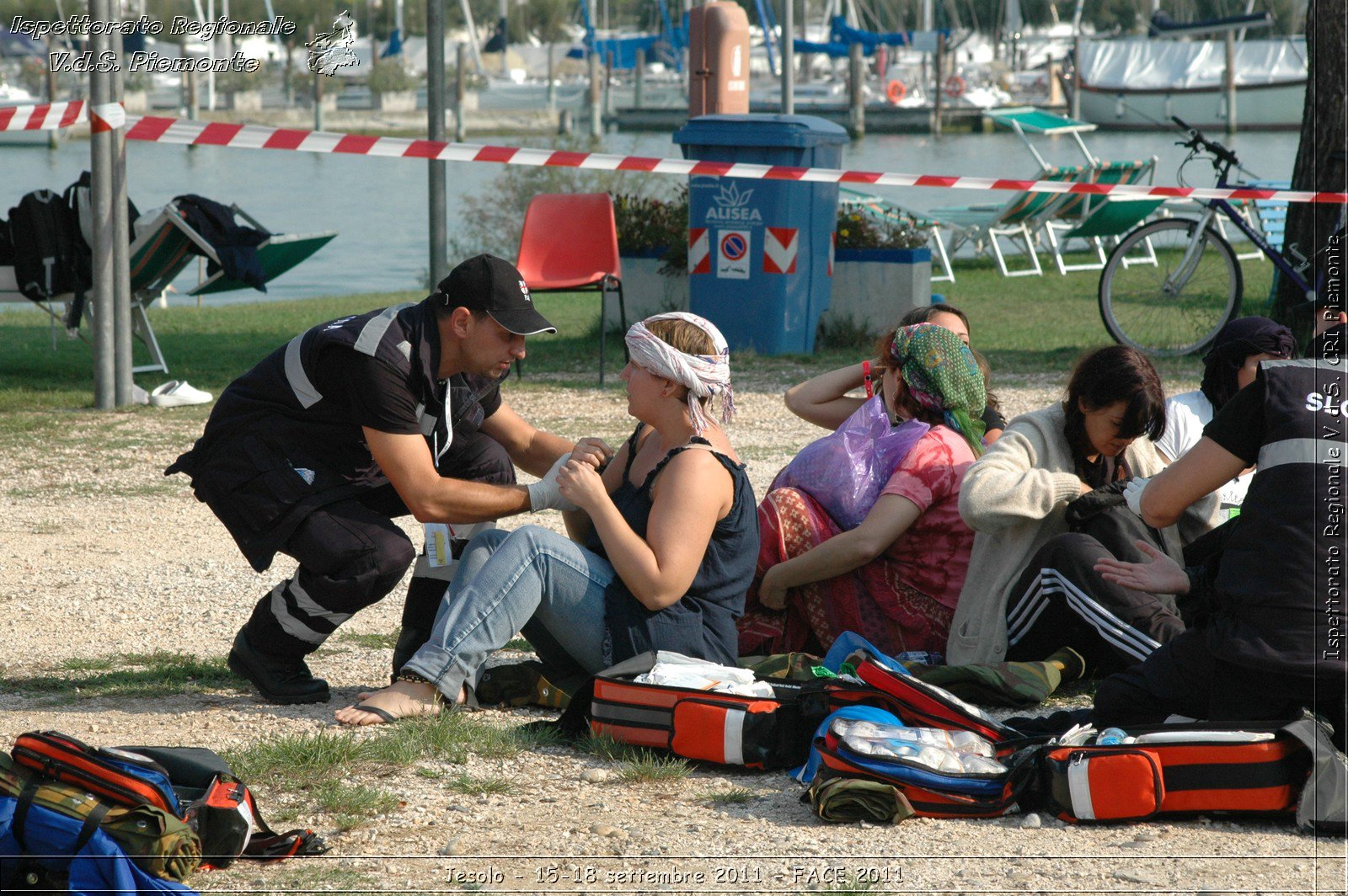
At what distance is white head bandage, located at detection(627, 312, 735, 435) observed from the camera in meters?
3.32

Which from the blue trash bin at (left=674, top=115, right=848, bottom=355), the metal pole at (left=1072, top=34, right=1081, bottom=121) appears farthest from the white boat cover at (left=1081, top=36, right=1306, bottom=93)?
the blue trash bin at (left=674, top=115, right=848, bottom=355)

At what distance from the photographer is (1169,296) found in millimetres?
9070

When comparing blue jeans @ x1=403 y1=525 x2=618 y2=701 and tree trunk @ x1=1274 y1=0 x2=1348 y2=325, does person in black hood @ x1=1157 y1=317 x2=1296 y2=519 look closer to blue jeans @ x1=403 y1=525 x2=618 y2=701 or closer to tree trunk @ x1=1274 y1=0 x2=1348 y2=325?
blue jeans @ x1=403 y1=525 x2=618 y2=701

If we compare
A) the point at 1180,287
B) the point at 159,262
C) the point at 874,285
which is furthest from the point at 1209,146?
the point at 159,262

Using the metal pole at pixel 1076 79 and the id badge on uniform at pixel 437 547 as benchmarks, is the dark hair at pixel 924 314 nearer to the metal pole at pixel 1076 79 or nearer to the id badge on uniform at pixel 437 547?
the id badge on uniform at pixel 437 547

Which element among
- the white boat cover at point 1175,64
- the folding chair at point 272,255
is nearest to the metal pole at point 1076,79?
the white boat cover at point 1175,64

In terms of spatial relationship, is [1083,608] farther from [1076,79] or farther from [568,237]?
[1076,79]

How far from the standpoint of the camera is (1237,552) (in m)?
2.93

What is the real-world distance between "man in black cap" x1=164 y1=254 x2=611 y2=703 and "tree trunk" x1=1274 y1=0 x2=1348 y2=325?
629 centimetres

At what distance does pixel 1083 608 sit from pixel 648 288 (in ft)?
22.3

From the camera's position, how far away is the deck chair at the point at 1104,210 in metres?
13.4

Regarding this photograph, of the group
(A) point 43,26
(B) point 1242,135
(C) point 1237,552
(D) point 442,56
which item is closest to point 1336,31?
(D) point 442,56

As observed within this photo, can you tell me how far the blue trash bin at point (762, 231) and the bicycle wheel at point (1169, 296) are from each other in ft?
5.96

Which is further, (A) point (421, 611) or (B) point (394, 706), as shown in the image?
(A) point (421, 611)
